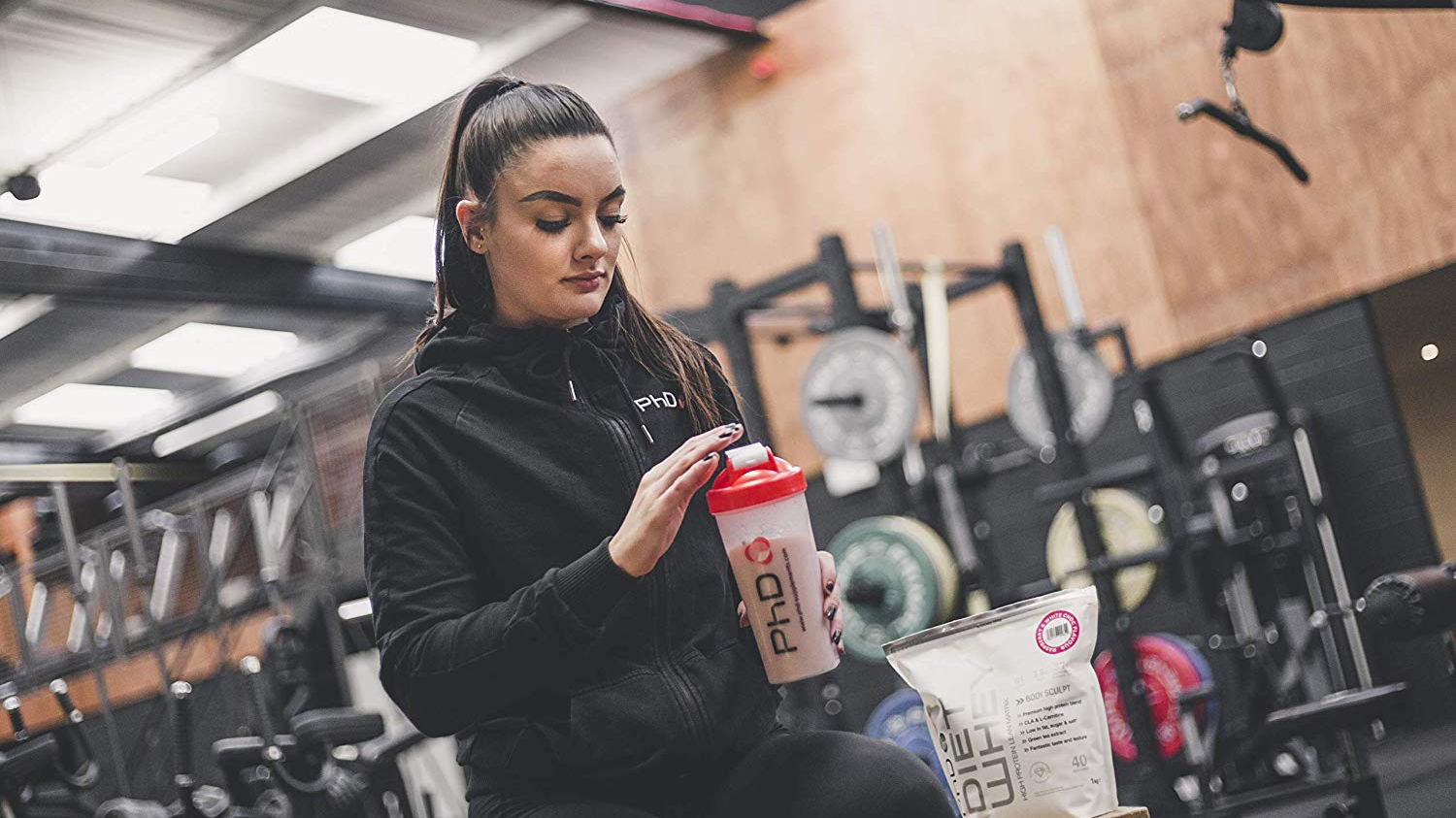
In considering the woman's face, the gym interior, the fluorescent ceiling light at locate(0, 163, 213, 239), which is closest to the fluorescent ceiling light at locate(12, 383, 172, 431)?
the gym interior

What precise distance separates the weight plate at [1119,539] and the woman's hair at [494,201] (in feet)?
15.7

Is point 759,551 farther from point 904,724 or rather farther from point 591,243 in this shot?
point 904,724

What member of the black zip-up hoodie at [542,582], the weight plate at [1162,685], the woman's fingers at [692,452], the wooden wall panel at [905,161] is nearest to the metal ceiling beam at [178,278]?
the wooden wall panel at [905,161]

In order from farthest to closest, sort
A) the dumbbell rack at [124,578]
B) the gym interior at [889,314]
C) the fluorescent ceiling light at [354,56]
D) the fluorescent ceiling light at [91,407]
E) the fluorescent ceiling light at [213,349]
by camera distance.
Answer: the fluorescent ceiling light at [91,407], the fluorescent ceiling light at [213,349], the fluorescent ceiling light at [354,56], the dumbbell rack at [124,578], the gym interior at [889,314]

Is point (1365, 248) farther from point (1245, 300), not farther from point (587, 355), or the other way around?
point (587, 355)

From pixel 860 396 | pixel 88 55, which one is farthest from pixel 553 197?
pixel 88 55

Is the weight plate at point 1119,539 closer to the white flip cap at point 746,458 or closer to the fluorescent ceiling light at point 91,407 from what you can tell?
the white flip cap at point 746,458

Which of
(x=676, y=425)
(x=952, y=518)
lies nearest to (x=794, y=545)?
(x=676, y=425)

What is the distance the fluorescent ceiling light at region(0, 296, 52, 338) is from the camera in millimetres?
8930

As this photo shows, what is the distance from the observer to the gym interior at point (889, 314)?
530 cm

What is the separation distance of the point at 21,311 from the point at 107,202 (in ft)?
5.83

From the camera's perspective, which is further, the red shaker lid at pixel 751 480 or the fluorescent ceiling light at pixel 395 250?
the fluorescent ceiling light at pixel 395 250

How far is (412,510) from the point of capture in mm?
1275

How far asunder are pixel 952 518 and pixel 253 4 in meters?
4.08
